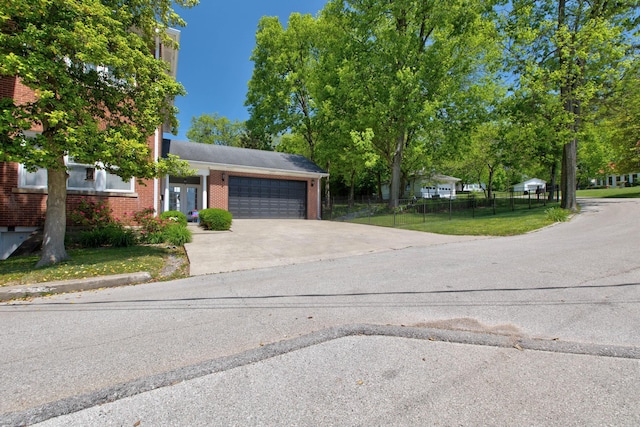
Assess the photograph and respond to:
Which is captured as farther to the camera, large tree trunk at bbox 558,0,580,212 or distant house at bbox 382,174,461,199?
distant house at bbox 382,174,461,199

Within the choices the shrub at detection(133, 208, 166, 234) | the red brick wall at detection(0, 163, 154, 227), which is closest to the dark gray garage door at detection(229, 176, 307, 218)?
the shrub at detection(133, 208, 166, 234)

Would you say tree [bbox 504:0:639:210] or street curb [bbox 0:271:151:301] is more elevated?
tree [bbox 504:0:639:210]

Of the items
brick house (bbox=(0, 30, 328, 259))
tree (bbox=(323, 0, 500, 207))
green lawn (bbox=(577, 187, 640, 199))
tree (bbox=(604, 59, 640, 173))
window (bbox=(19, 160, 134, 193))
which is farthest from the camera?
green lawn (bbox=(577, 187, 640, 199))

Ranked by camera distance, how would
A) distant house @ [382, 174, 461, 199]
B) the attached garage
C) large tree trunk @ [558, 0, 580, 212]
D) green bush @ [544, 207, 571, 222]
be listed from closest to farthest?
green bush @ [544, 207, 571, 222] → large tree trunk @ [558, 0, 580, 212] → the attached garage → distant house @ [382, 174, 461, 199]

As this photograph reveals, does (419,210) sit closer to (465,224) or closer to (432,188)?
(465,224)

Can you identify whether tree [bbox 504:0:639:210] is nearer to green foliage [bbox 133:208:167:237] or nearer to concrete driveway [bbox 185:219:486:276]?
concrete driveway [bbox 185:219:486:276]

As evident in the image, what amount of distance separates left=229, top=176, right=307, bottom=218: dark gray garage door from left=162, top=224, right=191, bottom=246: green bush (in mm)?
7871

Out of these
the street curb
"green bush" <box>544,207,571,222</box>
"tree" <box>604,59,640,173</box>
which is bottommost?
the street curb

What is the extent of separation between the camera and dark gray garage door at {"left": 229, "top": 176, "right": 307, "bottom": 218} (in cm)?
1880

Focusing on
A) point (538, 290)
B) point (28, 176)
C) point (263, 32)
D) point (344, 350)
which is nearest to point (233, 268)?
point (344, 350)

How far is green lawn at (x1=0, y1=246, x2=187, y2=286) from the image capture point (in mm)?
6254

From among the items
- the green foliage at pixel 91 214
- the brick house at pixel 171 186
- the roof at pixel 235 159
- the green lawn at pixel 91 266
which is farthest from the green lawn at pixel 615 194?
the green foliage at pixel 91 214

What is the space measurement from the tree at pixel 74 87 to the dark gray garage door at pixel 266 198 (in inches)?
419

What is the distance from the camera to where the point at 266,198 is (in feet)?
64.9
